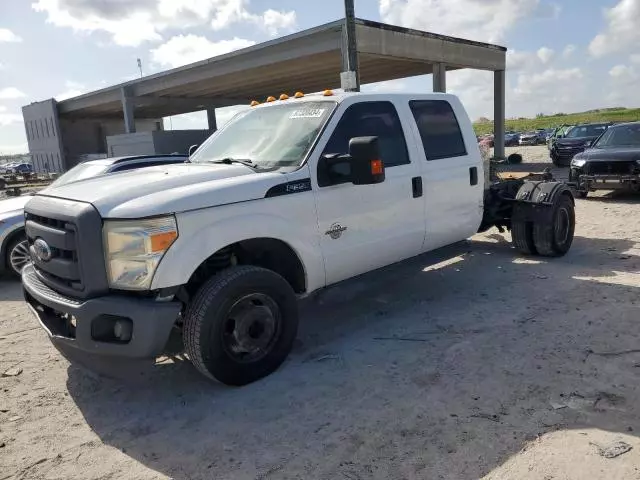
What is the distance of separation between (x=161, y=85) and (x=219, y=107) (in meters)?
8.67

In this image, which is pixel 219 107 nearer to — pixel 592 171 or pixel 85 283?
pixel 592 171

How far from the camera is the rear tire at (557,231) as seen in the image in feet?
22.1

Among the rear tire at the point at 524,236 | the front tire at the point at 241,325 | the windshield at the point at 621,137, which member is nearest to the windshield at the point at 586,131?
the windshield at the point at 621,137

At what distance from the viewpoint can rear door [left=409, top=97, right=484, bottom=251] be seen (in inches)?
203

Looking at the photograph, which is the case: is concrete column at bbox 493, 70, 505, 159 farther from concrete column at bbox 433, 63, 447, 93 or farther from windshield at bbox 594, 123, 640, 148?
windshield at bbox 594, 123, 640, 148

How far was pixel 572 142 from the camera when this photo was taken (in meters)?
20.0

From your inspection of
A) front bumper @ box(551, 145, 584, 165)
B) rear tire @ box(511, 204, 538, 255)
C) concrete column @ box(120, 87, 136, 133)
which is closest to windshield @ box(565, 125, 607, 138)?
front bumper @ box(551, 145, 584, 165)

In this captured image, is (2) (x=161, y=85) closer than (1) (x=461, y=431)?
No

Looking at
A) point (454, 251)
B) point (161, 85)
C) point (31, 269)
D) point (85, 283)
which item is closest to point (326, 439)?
point (85, 283)

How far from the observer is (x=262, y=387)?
3.80m

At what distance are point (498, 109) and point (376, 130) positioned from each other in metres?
22.4

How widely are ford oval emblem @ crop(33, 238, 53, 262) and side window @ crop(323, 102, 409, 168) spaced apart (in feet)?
7.04

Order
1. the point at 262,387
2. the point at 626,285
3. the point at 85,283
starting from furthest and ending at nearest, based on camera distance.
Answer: the point at 626,285 → the point at 262,387 → the point at 85,283

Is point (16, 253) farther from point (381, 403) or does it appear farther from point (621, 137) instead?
point (621, 137)
